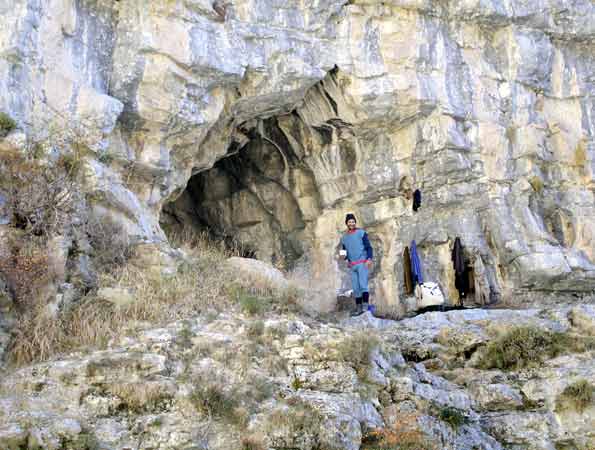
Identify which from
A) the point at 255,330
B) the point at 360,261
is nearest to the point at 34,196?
the point at 255,330

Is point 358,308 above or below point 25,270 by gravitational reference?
below

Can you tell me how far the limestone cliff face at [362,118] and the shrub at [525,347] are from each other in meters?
4.45

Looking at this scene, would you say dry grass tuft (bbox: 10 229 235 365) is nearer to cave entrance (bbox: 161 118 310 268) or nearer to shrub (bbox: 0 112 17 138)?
shrub (bbox: 0 112 17 138)

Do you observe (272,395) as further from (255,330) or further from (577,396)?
(577,396)

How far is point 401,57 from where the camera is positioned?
1470cm

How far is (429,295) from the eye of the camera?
13656mm

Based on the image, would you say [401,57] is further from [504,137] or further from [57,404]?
[57,404]

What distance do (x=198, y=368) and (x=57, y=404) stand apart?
4.85 feet

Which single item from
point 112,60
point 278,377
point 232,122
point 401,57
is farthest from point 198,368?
point 401,57

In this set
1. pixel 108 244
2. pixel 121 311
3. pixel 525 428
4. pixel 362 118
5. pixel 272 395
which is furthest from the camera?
pixel 362 118

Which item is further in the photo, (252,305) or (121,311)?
(252,305)

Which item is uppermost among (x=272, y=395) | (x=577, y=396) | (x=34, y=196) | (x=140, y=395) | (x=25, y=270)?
(x=34, y=196)

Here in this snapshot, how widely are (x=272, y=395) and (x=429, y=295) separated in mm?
6301

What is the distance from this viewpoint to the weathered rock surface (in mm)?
7215
